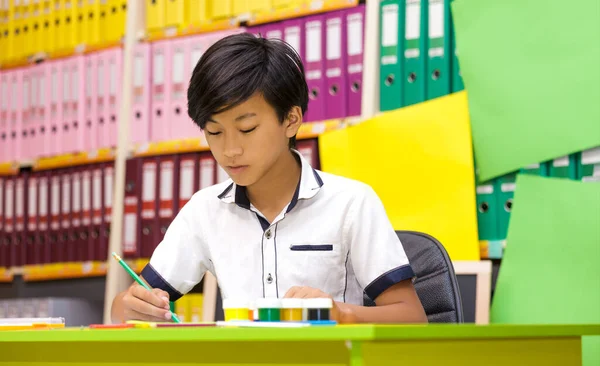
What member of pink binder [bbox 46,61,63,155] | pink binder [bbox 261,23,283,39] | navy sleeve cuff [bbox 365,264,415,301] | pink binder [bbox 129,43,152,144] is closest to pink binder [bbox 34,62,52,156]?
pink binder [bbox 46,61,63,155]

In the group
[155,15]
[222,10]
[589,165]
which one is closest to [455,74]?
[589,165]

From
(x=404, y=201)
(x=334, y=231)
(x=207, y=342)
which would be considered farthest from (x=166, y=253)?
(x=404, y=201)

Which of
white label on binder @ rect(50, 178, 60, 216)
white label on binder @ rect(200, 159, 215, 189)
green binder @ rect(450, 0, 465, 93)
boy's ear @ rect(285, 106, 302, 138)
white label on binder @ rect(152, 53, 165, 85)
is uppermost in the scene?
white label on binder @ rect(152, 53, 165, 85)

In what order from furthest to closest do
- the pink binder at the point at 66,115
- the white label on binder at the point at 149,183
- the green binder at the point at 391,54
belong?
the pink binder at the point at 66,115 < the white label on binder at the point at 149,183 < the green binder at the point at 391,54

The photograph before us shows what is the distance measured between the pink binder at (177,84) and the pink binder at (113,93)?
0.26m

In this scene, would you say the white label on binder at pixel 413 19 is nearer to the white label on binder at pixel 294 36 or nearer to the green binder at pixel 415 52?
the green binder at pixel 415 52

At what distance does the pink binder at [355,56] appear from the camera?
8.89ft

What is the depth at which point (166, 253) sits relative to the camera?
1638mm

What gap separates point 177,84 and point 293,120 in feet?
5.27

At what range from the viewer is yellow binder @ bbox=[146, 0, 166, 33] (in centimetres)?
319

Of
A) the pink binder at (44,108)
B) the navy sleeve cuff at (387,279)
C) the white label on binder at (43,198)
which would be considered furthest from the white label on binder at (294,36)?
the navy sleeve cuff at (387,279)

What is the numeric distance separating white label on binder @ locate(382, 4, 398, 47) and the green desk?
5.31 feet

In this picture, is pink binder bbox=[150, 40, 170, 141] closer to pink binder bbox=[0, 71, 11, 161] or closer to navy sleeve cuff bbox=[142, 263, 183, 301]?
pink binder bbox=[0, 71, 11, 161]

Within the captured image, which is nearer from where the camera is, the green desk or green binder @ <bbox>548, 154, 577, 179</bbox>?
the green desk
